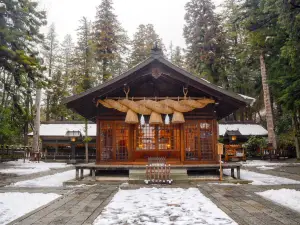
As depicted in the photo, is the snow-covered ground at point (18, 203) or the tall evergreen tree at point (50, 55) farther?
the tall evergreen tree at point (50, 55)

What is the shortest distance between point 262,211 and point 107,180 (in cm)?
758

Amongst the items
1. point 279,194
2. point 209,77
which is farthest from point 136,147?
point 209,77

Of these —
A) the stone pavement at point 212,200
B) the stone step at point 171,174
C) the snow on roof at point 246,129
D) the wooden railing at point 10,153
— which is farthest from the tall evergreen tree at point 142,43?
the stone pavement at point 212,200

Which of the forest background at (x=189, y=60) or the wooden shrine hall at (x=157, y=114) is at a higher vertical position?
the forest background at (x=189, y=60)

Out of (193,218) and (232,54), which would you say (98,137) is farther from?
(232,54)

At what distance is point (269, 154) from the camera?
2716 centimetres

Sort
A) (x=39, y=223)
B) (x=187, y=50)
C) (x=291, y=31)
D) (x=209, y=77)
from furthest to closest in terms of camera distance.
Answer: (x=187, y=50) → (x=209, y=77) → (x=291, y=31) → (x=39, y=223)

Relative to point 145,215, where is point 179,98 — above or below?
above

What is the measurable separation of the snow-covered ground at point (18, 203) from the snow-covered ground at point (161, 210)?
200 cm

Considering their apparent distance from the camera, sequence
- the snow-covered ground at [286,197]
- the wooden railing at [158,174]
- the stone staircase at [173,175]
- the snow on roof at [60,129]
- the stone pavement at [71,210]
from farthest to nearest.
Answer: the snow on roof at [60,129] < the stone staircase at [173,175] < the wooden railing at [158,174] < the snow-covered ground at [286,197] < the stone pavement at [71,210]

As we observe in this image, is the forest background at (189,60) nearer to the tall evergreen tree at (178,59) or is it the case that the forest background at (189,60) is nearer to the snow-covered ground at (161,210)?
the tall evergreen tree at (178,59)

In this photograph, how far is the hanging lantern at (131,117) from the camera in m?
12.9

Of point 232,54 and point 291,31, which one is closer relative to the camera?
point 291,31

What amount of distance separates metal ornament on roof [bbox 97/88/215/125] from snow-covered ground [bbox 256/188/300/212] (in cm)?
556
